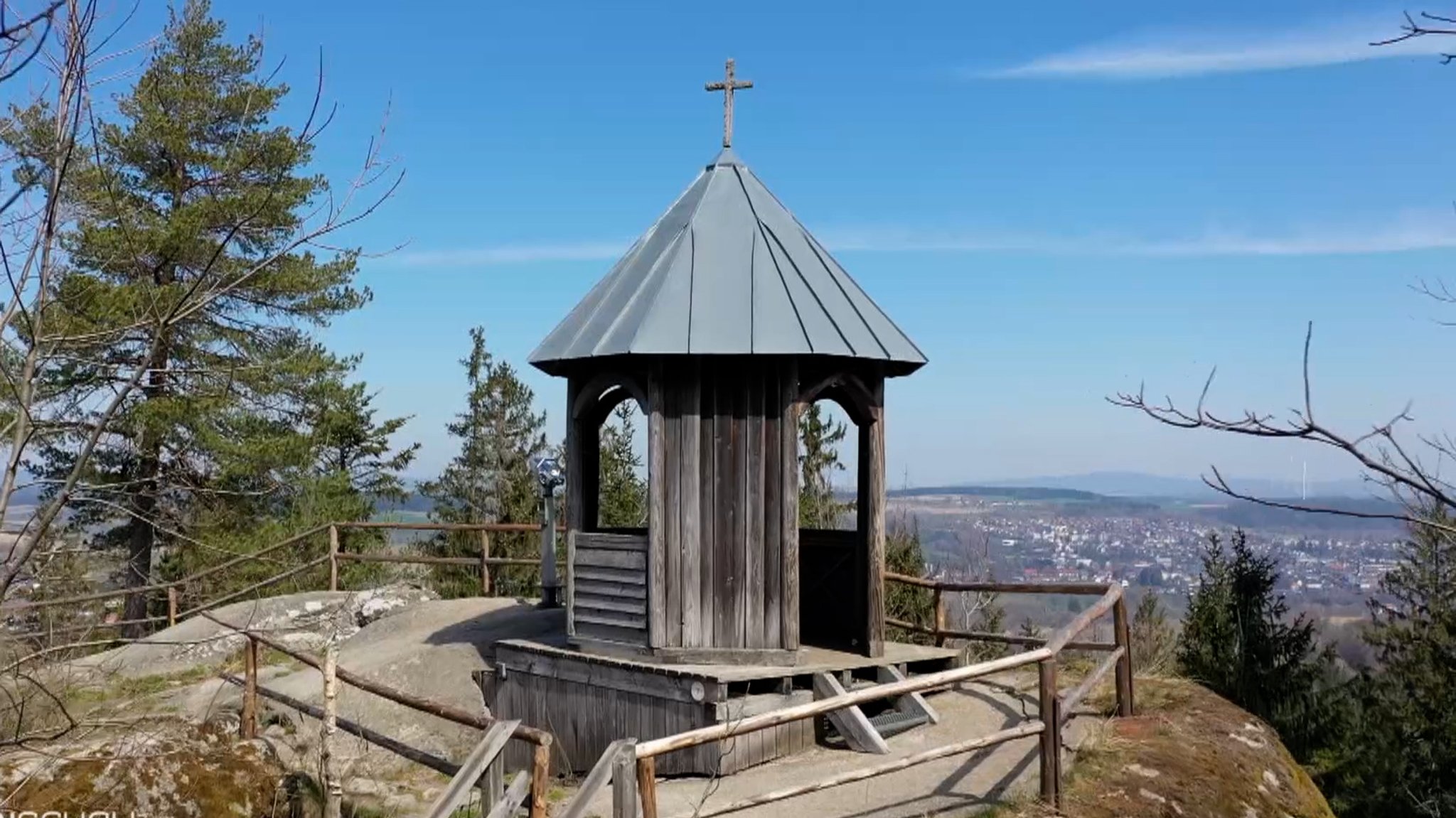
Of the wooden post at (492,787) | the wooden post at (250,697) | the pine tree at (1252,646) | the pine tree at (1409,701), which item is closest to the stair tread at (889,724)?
the wooden post at (492,787)

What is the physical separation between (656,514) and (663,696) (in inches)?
58.2

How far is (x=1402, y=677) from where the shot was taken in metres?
19.2

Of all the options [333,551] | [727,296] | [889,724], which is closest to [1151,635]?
[889,724]

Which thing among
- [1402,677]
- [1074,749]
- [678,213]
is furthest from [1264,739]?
[1402,677]

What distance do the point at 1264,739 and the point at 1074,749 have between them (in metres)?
2.24

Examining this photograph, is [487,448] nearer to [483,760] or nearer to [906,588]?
[906,588]

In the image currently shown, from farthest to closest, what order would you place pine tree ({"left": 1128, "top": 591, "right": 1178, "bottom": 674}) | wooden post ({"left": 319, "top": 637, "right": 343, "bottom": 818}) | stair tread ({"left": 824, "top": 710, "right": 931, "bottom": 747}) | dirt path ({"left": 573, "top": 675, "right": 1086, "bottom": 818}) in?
pine tree ({"left": 1128, "top": 591, "right": 1178, "bottom": 674}) < stair tread ({"left": 824, "top": 710, "right": 931, "bottom": 747}) < dirt path ({"left": 573, "top": 675, "right": 1086, "bottom": 818}) < wooden post ({"left": 319, "top": 637, "right": 343, "bottom": 818})

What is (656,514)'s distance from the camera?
9.80m

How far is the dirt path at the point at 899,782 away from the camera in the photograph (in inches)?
309

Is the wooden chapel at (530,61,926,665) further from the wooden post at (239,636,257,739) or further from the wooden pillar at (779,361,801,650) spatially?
the wooden post at (239,636,257,739)

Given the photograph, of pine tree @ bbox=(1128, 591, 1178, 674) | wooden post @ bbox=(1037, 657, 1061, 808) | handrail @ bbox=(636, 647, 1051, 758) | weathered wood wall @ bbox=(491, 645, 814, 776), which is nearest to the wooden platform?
weathered wood wall @ bbox=(491, 645, 814, 776)

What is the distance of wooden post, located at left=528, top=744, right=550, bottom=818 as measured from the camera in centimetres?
593

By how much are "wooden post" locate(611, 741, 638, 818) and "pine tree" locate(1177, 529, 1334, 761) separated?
11602 millimetres

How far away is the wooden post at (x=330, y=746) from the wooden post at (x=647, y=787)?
2383 mm
